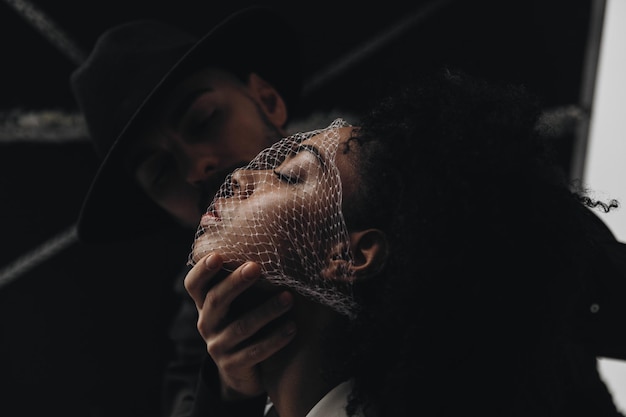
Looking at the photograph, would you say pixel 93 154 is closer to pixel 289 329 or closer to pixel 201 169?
pixel 201 169

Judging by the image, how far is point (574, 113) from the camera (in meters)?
1.70

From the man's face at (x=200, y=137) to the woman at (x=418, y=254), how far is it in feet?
0.94

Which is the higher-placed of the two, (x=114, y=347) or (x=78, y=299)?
(x=78, y=299)

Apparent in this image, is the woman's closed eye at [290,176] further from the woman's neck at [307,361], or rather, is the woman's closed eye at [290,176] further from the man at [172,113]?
the man at [172,113]

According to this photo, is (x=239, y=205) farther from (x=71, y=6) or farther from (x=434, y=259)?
(x=71, y=6)

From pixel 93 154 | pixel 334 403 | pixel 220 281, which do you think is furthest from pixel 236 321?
pixel 93 154

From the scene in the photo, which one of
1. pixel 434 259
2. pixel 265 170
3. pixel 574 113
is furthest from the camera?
pixel 574 113

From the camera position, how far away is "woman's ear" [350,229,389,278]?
0.74 m

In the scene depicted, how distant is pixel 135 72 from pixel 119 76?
0.03 m

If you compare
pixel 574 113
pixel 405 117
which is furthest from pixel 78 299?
pixel 574 113

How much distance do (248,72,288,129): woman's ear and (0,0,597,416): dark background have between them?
15.0 inches

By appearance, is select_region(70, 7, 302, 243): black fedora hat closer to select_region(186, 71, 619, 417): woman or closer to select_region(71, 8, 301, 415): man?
select_region(71, 8, 301, 415): man

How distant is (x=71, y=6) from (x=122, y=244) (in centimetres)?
63

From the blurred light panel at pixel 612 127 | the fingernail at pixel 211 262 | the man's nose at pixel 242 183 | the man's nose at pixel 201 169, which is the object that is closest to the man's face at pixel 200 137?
the man's nose at pixel 201 169
